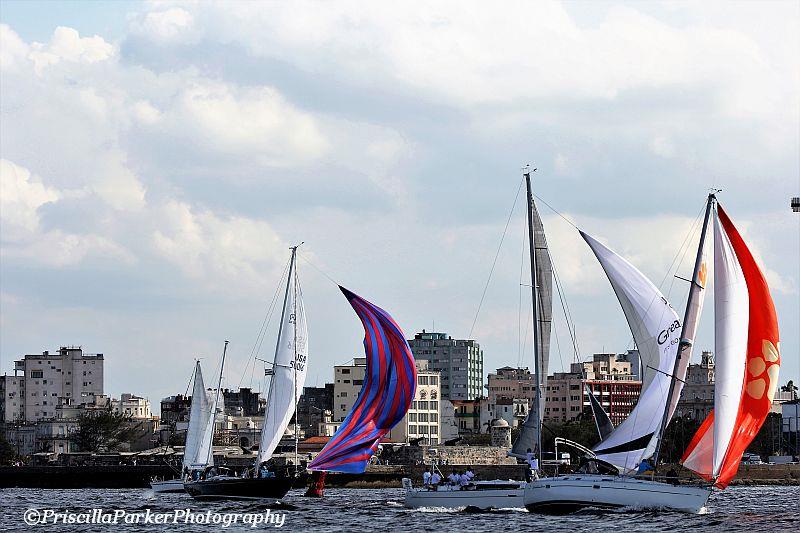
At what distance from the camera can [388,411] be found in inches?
2950

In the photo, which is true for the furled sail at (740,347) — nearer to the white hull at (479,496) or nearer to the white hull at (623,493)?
the white hull at (623,493)

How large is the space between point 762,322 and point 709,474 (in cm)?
611

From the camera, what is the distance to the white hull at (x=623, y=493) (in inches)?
2339

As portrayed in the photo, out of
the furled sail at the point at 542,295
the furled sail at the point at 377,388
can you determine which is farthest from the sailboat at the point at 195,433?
the furled sail at the point at 542,295

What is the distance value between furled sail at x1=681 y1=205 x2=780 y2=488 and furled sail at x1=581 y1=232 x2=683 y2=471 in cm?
360

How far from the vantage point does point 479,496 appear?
6819 centimetres

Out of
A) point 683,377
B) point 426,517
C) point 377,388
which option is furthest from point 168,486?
point 683,377

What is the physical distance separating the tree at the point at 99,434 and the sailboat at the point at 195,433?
215 ft

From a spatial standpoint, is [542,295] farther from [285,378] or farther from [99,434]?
[99,434]

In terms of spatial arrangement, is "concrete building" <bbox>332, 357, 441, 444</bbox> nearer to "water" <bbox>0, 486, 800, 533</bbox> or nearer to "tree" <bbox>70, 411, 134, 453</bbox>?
"tree" <bbox>70, 411, 134, 453</bbox>

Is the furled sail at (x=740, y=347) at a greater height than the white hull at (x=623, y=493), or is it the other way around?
the furled sail at (x=740, y=347)

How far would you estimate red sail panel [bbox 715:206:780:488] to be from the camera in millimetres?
57156

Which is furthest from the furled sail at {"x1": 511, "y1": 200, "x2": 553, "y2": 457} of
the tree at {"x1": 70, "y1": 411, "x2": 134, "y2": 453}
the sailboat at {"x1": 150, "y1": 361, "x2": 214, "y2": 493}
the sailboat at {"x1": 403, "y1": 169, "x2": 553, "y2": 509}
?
the tree at {"x1": 70, "y1": 411, "x2": 134, "y2": 453}

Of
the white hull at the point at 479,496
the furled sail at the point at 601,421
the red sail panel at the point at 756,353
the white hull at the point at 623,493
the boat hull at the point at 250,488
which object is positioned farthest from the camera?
the boat hull at the point at 250,488
